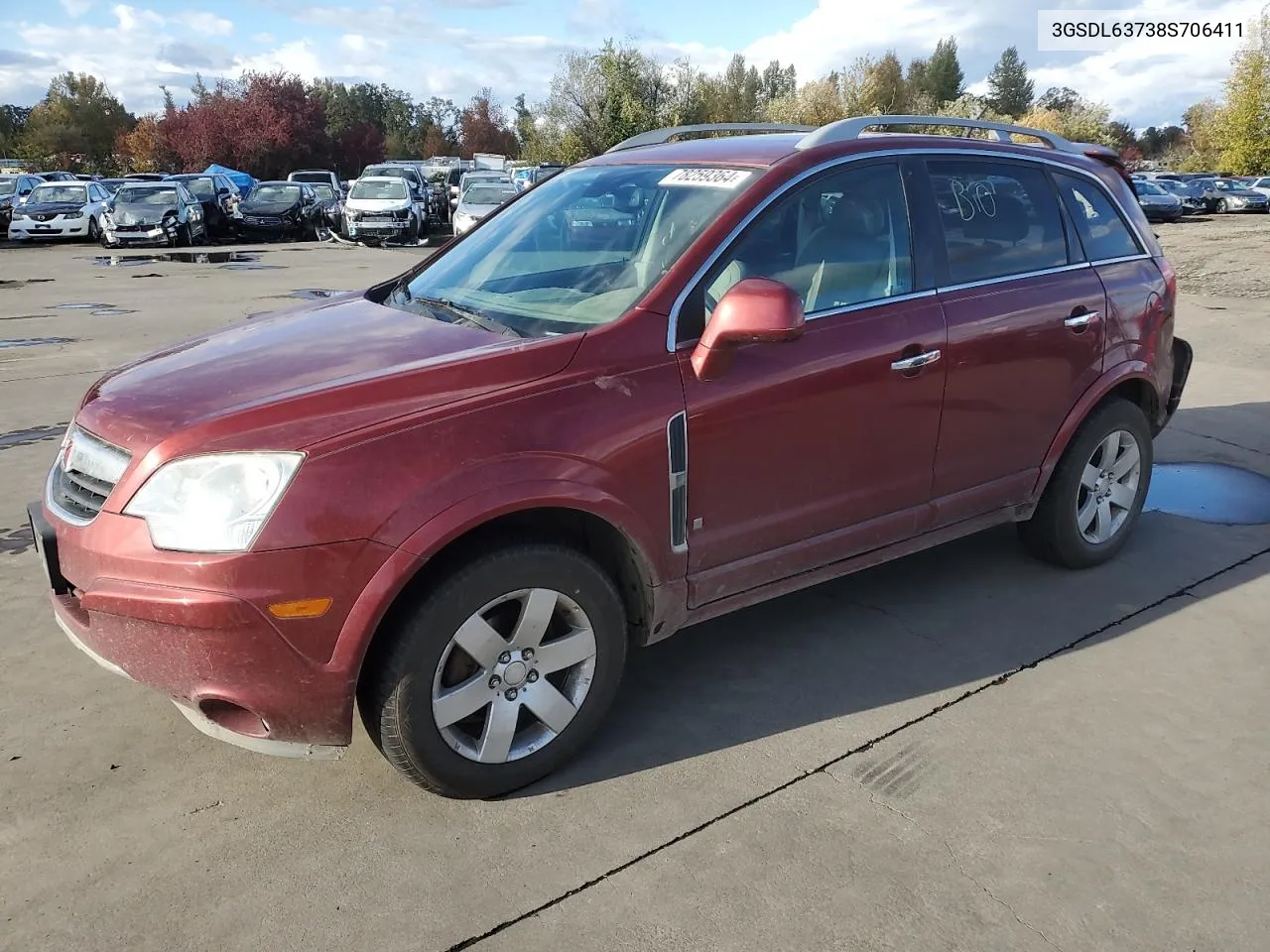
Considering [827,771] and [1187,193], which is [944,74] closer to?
[1187,193]

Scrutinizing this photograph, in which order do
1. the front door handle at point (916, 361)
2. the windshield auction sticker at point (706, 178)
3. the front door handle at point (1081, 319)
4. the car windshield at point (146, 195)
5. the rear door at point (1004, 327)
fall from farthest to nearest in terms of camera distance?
1. the car windshield at point (146, 195)
2. the front door handle at point (1081, 319)
3. the rear door at point (1004, 327)
4. the front door handle at point (916, 361)
5. the windshield auction sticker at point (706, 178)

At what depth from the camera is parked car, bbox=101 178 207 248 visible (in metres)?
23.5

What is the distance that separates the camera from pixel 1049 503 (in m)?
4.41

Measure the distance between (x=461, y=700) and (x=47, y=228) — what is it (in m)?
27.8

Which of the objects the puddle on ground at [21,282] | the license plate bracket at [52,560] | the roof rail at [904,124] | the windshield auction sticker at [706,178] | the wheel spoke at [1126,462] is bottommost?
the puddle on ground at [21,282]

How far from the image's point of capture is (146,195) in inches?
946

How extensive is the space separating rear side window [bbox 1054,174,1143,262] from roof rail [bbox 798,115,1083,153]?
24 cm

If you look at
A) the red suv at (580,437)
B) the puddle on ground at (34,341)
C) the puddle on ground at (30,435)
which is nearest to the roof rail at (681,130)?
the red suv at (580,437)

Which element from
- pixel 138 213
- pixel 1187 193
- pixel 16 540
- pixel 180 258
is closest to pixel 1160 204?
pixel 1187 193

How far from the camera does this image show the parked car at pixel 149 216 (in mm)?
23469

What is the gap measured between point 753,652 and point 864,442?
91 centimetres

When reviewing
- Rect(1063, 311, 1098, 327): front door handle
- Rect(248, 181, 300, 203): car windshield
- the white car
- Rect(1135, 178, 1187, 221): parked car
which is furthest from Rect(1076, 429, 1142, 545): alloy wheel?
Rect(1135, 178, 1187, 221): parked car

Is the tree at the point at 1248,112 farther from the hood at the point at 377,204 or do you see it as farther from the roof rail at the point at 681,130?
the roof rail at the point at 681,130

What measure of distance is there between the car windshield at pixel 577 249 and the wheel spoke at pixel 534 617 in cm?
82
